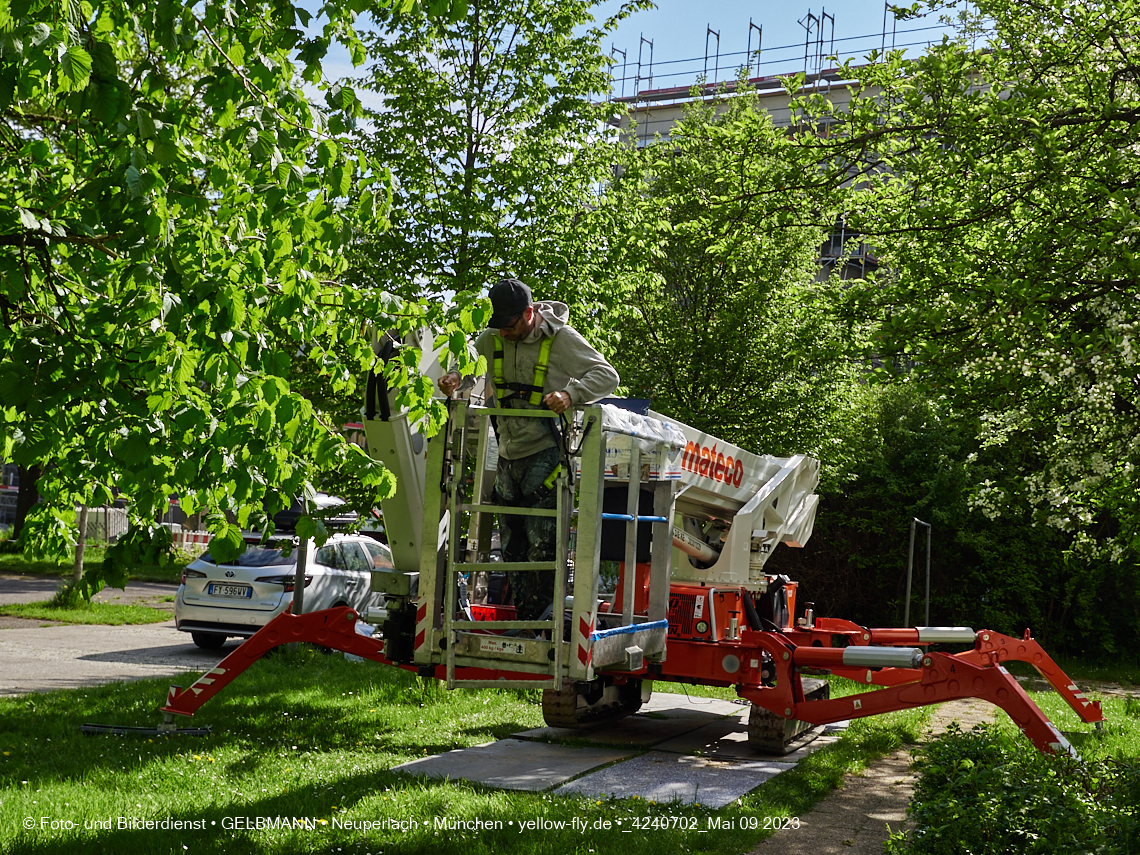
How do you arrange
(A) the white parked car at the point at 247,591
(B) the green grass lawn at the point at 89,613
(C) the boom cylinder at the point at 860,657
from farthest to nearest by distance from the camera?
1. (B) the green grass lawn at the point at 89,613
2. (A) the white parked car at the point at 247,591
3. (C) the boom cylinder at the point at 860,657

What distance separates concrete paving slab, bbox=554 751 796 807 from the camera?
7184mm

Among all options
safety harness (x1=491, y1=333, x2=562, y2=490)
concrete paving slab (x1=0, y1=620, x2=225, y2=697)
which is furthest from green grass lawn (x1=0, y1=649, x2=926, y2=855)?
safety harness (x1=491, y1=333, x2=562, y2=490)

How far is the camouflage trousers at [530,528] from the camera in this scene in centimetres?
643

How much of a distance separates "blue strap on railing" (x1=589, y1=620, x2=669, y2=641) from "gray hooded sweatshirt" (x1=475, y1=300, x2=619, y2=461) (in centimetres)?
118

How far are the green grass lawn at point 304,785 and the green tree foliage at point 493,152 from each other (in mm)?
4396

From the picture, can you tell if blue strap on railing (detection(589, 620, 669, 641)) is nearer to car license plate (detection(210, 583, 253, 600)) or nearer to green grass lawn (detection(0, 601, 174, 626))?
car license plate (detection(210, 583, 253, 600))

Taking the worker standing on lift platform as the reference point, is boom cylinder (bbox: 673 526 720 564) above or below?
below

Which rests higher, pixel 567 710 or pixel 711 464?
pixel 711 464

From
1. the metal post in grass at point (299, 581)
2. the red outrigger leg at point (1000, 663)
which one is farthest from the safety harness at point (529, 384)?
the metal post in grass at point (299, 581)

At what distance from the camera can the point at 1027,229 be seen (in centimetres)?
859

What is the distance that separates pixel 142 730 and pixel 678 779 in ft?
14.4

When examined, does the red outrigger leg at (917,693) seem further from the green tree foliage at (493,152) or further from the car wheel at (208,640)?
the car wheel at (208,640)

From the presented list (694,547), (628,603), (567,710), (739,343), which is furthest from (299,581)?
(739,343)

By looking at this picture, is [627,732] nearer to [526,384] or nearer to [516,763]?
[516,763]
